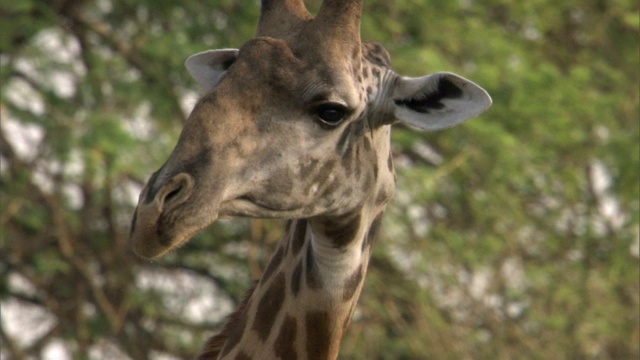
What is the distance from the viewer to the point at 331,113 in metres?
5.43

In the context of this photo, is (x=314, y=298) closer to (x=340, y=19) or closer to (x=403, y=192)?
(x=340, y=19)

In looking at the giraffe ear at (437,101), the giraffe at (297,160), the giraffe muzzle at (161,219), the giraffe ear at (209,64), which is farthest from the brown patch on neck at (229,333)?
the giraffe muzzle at (161,219)

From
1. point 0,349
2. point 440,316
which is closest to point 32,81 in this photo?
point 0,349

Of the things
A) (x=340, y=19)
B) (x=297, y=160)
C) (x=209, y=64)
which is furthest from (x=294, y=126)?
(x=209, y=64)

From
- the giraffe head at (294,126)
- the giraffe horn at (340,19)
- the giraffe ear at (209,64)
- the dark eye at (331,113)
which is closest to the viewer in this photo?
the giraffe head at (294,126)

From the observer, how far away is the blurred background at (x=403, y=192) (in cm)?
1158

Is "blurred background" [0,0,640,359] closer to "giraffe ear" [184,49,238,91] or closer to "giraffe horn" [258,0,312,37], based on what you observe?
"giraffe ear" [184,49,238,91]

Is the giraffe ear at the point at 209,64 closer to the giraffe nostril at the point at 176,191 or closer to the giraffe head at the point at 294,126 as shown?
the giraffe head at the point at 294,126

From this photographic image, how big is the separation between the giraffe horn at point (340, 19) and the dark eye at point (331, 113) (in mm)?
251

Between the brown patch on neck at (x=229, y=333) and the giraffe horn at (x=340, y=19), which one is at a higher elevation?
the giraffe horn at (x=340, y=19)

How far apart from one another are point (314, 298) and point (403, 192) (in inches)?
248

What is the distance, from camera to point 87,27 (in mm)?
12094

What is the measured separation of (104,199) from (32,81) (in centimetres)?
130

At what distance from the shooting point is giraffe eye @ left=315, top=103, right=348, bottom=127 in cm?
538
